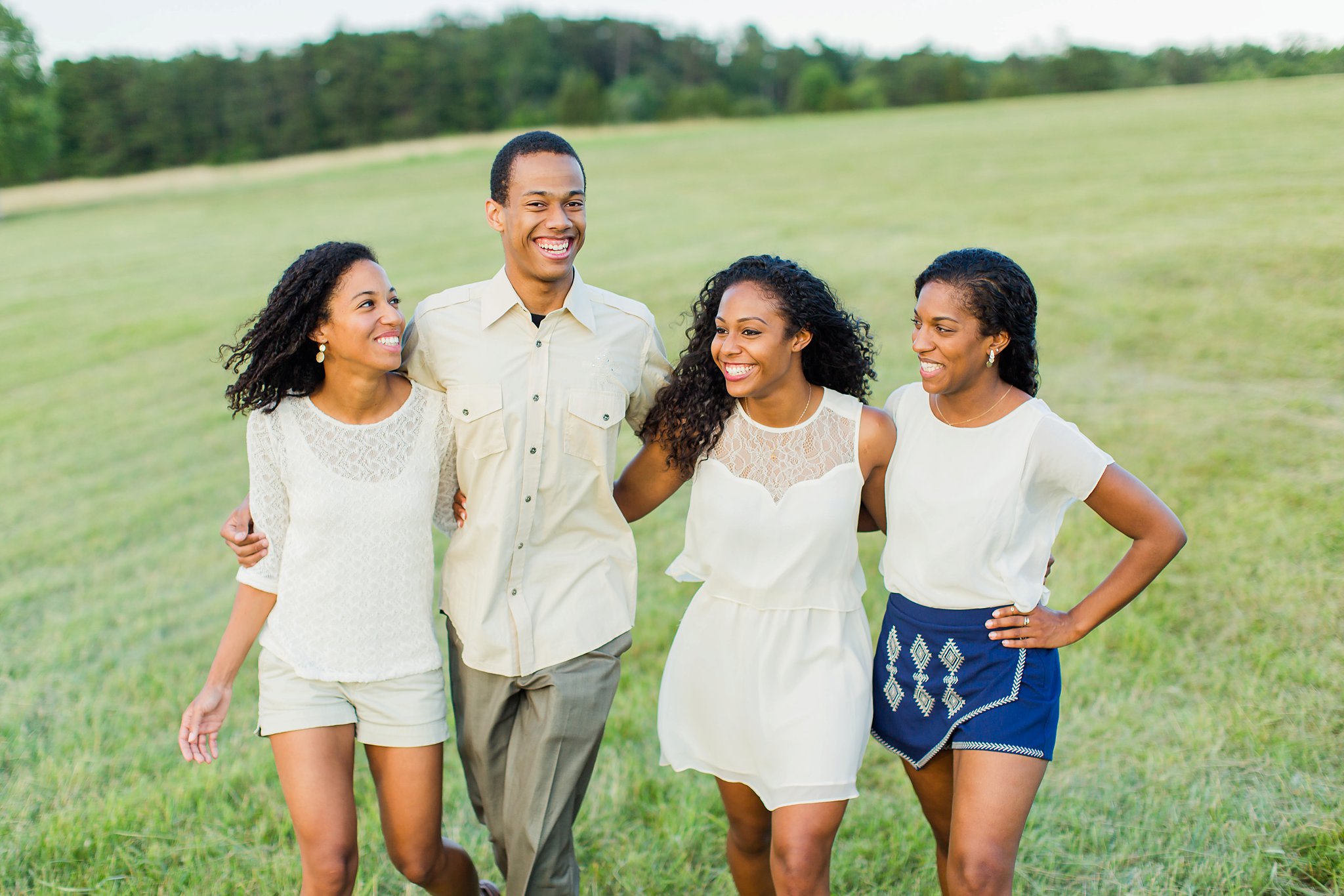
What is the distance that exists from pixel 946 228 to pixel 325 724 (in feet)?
47.7

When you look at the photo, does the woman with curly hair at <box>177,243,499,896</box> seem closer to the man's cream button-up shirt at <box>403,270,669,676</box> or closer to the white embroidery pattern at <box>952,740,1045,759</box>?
the man's cream button-up shirt at <box>403,270,669,676</box>

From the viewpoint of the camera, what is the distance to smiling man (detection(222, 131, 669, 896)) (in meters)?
3.54

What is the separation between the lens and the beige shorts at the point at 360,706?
10.9 ft

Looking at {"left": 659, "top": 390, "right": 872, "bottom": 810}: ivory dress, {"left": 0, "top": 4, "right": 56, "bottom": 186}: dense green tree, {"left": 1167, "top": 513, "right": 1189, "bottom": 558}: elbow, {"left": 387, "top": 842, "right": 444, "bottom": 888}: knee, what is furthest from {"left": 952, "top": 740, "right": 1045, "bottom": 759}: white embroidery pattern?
{"left": 0, "top": 4, "right": 56, "bottom": 186}: dense green tree

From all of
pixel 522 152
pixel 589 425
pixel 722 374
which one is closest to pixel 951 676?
pixel 722 374

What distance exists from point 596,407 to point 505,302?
1.55ft

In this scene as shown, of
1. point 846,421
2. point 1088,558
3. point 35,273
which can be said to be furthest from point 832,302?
point 35,273

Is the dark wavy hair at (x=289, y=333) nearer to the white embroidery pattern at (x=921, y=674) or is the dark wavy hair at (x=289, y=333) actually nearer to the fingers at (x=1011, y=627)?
the white embroidery pattern at (x=921, y=674)

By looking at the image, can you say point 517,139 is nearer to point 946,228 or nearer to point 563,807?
point 563,807

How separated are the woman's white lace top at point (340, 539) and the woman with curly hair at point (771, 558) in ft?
2.98

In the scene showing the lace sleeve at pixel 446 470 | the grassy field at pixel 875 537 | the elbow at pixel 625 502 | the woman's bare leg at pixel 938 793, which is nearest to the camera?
the woman's bare leg at pixel 938 793

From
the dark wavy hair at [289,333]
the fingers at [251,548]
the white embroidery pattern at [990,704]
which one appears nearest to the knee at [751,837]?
the white embroidery pattern at [990,704]

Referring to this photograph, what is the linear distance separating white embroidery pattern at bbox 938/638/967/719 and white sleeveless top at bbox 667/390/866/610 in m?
0.37

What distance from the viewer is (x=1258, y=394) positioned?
9.32 meters
